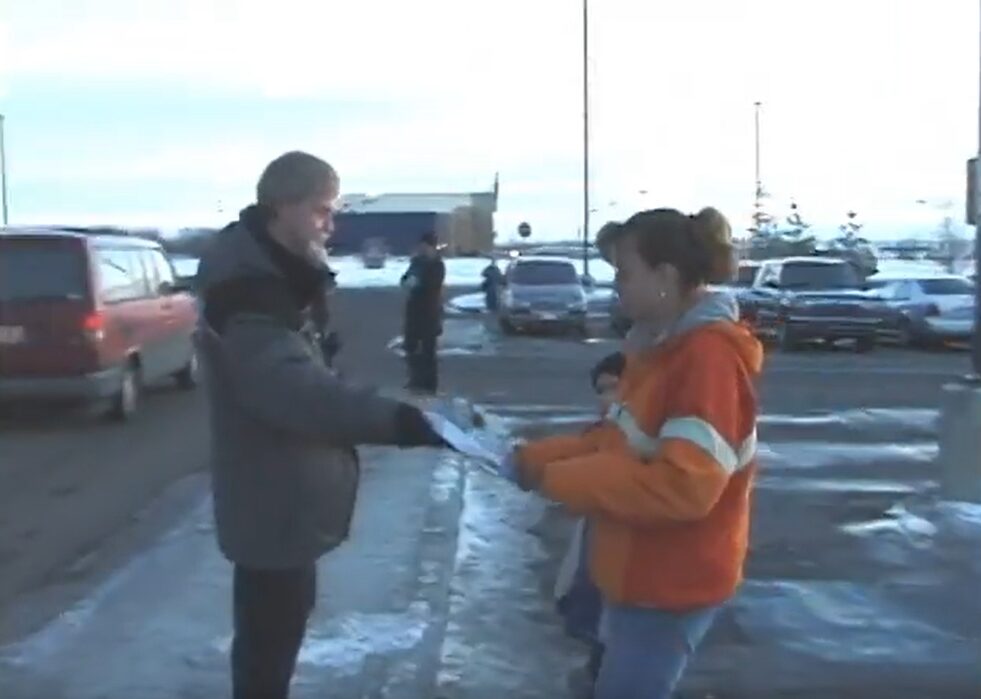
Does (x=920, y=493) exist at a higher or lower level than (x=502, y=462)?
lower

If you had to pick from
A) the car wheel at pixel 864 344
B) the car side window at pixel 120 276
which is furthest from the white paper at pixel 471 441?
the car wheel at pixel 864 344

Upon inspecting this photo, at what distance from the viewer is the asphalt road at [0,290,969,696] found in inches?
362

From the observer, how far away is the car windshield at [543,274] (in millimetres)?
33719

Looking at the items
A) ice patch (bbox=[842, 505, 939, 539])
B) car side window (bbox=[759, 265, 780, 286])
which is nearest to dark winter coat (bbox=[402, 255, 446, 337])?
ice patch (bbox=[842, 505, 939, 539])

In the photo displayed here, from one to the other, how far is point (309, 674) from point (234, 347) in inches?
105

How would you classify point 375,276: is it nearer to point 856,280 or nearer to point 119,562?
point 856,280

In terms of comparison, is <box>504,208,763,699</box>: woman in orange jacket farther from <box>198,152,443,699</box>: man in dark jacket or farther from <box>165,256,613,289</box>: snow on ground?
<box>165,256,613,289</box>: snow on ground

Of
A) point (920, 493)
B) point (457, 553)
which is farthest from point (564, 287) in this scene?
point (457, 553)

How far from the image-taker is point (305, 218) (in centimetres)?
434

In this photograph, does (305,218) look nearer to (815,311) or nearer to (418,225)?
(815,311)

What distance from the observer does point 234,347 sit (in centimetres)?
424

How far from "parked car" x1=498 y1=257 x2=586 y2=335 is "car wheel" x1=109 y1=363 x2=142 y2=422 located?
55.0 feet

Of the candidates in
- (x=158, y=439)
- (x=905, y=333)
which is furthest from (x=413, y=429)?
(x=905, y=333)

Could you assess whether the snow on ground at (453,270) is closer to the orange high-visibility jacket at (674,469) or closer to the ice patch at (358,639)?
the ice patch at (358,639)
